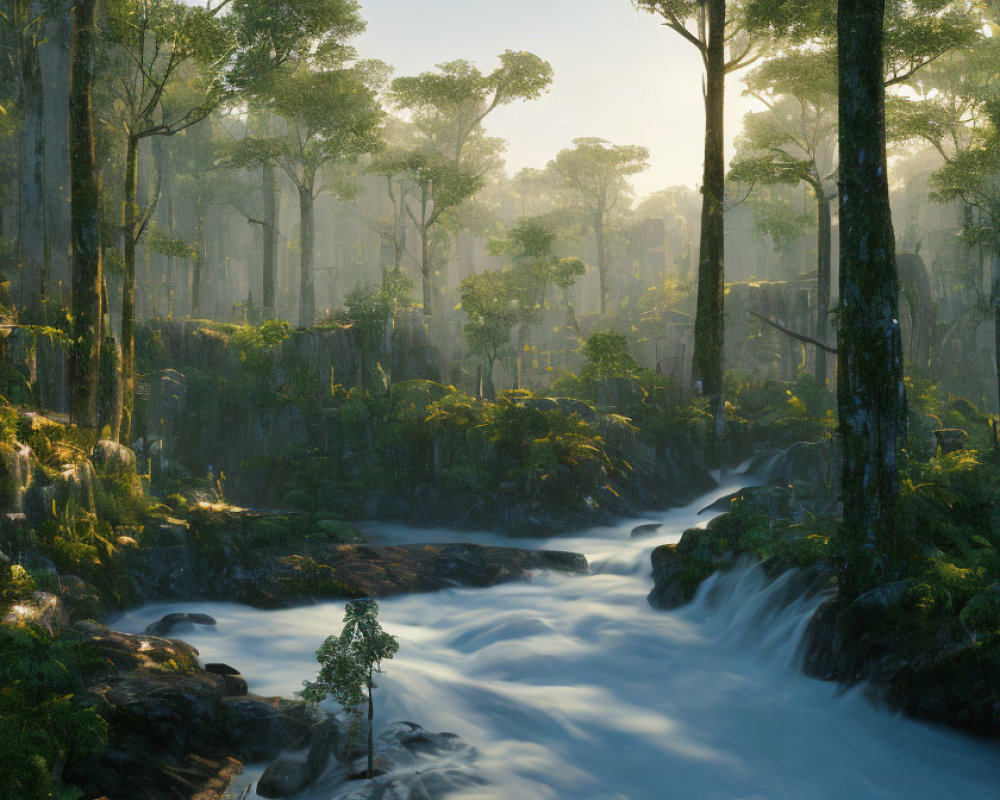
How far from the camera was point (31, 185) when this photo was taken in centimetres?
2052

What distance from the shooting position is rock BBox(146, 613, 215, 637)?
10234 mm

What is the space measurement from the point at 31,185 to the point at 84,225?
854cm

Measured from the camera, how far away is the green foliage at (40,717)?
5.64 meters

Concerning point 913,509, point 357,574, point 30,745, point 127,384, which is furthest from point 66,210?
point 913,509

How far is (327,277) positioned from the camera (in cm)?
6200

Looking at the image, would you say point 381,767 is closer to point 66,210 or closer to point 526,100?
point 66,210

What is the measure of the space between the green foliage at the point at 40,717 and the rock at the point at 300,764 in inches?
51.6

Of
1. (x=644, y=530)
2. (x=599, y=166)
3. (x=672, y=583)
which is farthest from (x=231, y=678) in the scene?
(x=599, y=166)

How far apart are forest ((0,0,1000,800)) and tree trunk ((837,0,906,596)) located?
3 cm

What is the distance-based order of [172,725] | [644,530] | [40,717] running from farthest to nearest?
[644,530] → [172,725] → [40,717]

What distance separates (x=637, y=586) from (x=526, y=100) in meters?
28.5

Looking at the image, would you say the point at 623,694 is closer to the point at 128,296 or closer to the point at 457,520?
the point at 457,520

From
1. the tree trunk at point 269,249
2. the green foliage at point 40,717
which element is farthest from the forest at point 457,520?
the tree trunk at point 269,249

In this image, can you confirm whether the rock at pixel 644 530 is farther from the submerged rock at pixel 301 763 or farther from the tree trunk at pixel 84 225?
the tree trunk at pixel 84 225
